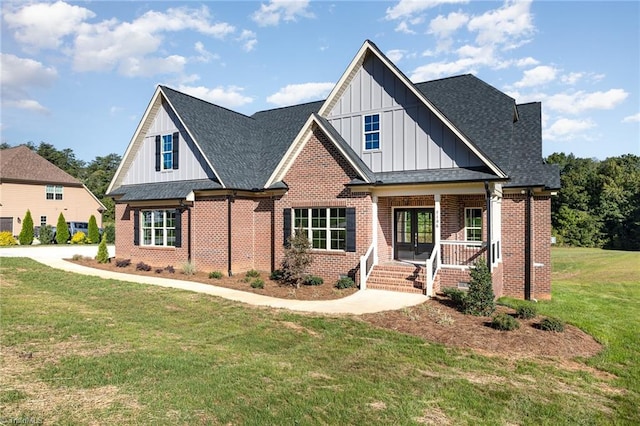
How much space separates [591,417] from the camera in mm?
5309

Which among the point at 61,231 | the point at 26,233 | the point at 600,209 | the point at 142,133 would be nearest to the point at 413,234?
the point at 142,133

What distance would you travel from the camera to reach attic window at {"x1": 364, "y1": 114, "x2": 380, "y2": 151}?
1552cm

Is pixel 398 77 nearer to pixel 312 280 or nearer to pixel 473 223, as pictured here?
pixel 473 223

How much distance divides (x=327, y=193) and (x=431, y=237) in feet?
15.3

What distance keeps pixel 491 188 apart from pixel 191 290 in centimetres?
1056

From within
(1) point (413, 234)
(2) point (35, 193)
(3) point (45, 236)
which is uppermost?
(2) point (35, 193)

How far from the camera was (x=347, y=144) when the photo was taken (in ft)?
52.4

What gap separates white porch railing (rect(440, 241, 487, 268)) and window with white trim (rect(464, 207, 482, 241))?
1324 millimetres

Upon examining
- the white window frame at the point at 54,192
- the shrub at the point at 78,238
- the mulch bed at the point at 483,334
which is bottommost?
the mulch bed at the point at 483,334

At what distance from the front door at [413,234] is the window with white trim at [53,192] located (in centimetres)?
3686

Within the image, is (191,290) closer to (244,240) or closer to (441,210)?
(244,240)

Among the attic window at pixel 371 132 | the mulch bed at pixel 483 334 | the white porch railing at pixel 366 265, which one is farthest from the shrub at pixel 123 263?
the mulch bed at pixel 483 334

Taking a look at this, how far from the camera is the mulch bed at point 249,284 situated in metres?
12.8

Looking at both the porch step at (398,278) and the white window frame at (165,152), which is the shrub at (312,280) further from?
the white window frame at (165,152)
